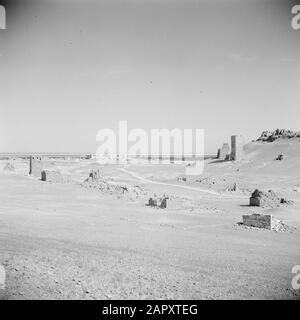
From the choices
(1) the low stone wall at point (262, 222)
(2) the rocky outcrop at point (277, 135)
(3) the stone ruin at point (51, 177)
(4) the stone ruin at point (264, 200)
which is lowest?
(4) the stone ruin at point (264, 200)

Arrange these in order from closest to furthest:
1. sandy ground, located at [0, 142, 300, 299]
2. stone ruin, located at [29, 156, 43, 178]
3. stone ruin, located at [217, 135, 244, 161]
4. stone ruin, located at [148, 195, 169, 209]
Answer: sandy ground, located at [0, 142, 300, 299] < stone ruin, located at [148, 195, 169, 209] < stone ruin, located at [29, 156, 43, 178] < stone ruin, located at [217, 135, 244, 161]

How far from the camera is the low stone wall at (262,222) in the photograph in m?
12.1

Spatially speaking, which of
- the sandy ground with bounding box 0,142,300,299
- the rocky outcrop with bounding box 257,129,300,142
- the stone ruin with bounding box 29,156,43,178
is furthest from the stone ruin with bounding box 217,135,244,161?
the sandy ground with bounding box 0,142,300,299

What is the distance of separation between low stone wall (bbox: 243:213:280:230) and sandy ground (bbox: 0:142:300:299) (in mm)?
471

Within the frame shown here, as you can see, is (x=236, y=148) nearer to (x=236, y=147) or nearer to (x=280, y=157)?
(x=236, y=147)

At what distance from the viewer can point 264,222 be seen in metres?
12.2

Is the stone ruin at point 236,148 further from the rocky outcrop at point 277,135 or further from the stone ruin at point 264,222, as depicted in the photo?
the stone ruin at point 264,222

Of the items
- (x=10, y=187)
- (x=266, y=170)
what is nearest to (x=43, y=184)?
(x=10, y=187)

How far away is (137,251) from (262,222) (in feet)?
17.8

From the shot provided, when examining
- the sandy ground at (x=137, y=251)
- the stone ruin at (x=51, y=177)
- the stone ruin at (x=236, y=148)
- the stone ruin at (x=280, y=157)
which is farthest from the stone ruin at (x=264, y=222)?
the stone ruin at (x=236, y=148)

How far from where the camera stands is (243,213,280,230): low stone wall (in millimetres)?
12086

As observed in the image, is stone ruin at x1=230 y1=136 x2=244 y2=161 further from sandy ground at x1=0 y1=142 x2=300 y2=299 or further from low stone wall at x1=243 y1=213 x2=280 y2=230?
low stone wall at x1=243 y1=213 x2=280 y2=230
